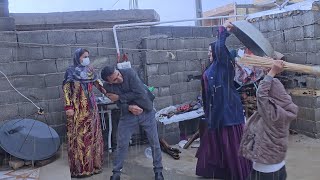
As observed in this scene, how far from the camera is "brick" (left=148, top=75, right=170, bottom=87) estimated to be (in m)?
6.21

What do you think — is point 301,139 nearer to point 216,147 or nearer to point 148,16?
point 216,147

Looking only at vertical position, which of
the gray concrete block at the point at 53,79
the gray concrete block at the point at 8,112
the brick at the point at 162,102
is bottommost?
the brick at the point at 162,102

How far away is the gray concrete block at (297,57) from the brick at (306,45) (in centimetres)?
9

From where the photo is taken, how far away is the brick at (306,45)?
6.11m

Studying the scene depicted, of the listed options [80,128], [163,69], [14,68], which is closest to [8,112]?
[14,68]

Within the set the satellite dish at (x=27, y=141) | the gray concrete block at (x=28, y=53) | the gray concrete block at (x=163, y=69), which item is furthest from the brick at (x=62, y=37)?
the gray concrete block at (x=163, y=69)


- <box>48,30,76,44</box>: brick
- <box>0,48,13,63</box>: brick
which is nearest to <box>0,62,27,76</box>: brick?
<box>0,48,13,63</box>: brick

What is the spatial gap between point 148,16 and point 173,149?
2.64m

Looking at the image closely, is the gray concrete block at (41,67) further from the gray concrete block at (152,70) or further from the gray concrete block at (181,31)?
the gray concrete block at (181,31)

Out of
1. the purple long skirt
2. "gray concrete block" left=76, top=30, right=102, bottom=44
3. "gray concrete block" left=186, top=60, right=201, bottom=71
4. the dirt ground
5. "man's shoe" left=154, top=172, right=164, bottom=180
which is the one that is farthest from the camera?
"gray concrete block" left=186, top=60, right=201, bottom=71

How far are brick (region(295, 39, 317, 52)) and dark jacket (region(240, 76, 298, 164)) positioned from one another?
3.91 meters

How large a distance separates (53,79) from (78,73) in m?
1.11

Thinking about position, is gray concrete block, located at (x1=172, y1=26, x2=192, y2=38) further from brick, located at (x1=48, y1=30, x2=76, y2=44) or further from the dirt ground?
the dirt ground

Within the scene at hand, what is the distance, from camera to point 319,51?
6078 millimetres
